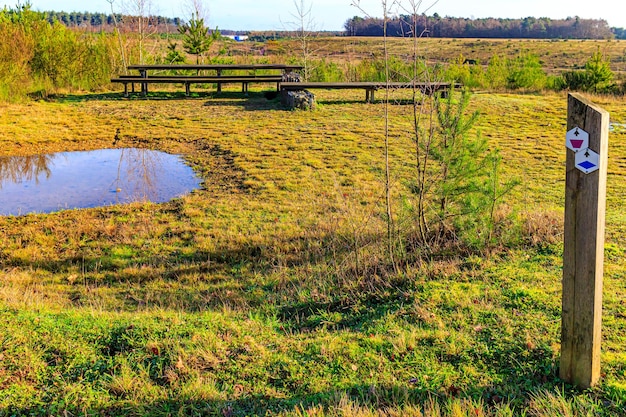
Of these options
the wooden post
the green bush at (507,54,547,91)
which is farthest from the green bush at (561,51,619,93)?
the wooden post

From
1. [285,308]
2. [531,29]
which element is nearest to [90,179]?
[285,308]

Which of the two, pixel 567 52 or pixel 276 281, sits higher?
pixel 567 52

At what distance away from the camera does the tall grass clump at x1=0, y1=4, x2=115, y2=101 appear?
1412cm

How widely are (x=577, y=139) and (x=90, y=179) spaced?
6979 millimetres

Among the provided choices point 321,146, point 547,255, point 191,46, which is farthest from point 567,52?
point 547,255

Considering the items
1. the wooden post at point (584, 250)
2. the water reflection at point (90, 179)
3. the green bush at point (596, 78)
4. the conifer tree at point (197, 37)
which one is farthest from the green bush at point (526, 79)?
the wooden post at point (584, 250)

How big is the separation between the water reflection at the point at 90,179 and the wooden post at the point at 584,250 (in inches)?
211

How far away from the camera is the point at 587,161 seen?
247 centimetres

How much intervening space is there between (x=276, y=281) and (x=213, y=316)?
3.50ft

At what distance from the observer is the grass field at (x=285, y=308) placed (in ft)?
8.96

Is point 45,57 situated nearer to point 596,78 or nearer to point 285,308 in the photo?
point 285,308

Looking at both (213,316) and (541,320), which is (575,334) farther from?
(213,316)

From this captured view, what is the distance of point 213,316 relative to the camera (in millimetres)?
3754

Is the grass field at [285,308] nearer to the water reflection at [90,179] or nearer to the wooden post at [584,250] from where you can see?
the wooden post at [584,250]
